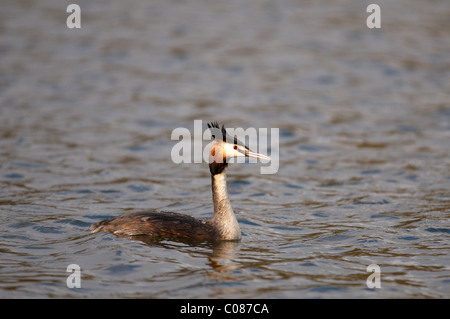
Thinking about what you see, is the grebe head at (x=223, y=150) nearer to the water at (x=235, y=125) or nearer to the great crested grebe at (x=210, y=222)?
the great crested grebe at (x=210, y=222)

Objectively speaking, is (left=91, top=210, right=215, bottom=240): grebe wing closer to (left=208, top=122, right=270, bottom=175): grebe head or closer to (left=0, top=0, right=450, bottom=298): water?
(left=0, top=0, right=450, bottom=298): water

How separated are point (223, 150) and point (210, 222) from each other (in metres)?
1.14

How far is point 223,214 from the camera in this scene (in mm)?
10312

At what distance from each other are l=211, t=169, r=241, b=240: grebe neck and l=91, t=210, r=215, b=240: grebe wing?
0.16m

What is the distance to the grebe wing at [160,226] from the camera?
33.0 feet

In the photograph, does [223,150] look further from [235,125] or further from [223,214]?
[235,125]

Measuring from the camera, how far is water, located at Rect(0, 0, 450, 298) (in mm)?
9195

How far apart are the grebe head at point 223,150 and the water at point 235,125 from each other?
1220 mm

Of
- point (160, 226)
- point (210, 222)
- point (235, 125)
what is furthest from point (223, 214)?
point (235, 125)

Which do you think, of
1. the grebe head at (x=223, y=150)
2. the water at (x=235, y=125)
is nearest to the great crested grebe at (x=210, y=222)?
the grebe head at (x=223, y=150)

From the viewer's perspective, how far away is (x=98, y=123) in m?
18.1
